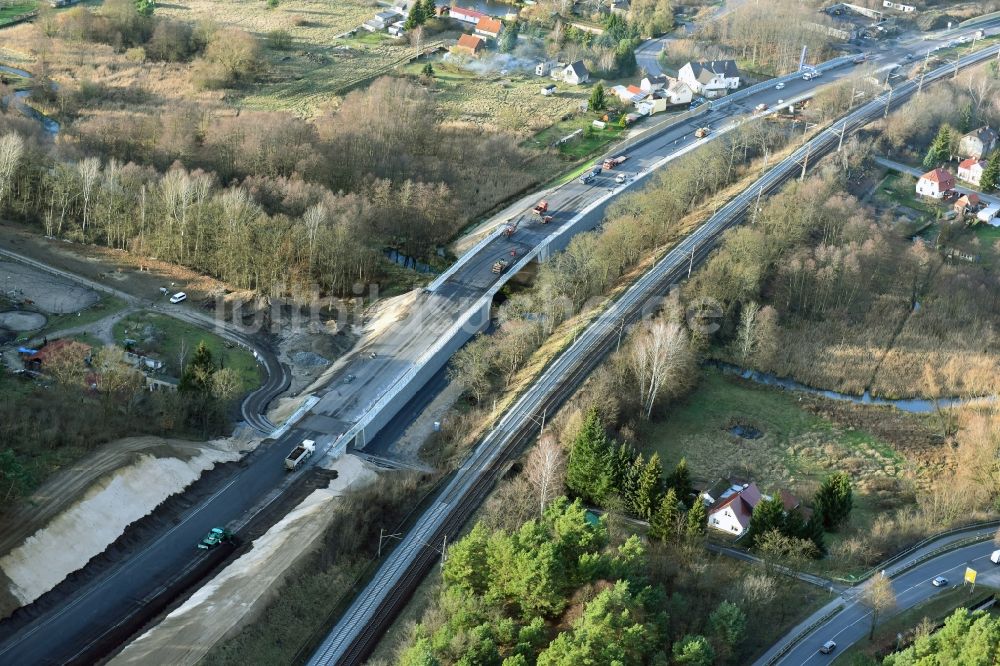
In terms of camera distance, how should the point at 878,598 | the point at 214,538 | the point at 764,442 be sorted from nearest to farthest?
1. the point at 878,598
2. the point at 214,538
3. the point at 764,442

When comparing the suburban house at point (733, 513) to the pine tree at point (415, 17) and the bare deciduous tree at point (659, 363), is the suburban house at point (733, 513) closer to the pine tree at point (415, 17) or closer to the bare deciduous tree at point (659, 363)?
the bare deciduous tree at point (659, 363)

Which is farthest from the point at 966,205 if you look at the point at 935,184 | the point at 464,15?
the point at 464,15

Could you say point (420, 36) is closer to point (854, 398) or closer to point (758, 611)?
point (854, 398)

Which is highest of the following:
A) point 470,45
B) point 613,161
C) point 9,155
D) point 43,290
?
point 9,155

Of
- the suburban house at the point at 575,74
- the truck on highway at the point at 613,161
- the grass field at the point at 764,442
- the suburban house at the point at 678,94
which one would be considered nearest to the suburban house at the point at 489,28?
the suburban house at the point at 575,74

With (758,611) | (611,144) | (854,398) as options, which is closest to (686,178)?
(611,144)

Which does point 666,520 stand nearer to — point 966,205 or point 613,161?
point 613,161

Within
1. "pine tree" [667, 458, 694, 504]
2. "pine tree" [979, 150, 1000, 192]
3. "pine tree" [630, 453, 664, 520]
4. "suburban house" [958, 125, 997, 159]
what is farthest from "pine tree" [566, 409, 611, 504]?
"suburban house" [958, 125, 997, 159]
